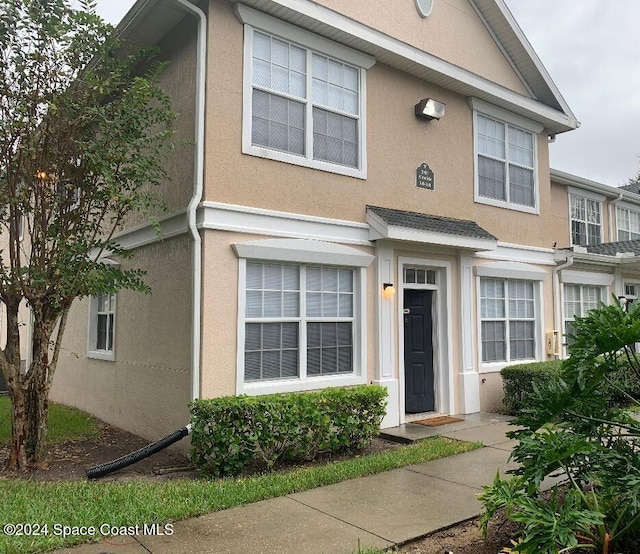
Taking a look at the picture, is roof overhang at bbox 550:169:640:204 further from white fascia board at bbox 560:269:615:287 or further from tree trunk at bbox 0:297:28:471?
tree trunk at bbox 0:297:28:471

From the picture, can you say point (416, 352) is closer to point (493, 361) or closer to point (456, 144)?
point (493, 361)

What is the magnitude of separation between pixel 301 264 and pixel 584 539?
4.93 meters

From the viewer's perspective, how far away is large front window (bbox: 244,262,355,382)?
724 cm

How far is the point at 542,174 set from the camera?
1194cm

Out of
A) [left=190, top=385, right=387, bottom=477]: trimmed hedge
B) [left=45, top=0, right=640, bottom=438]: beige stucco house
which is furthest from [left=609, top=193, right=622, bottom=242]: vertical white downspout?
[left=190, top=385, right=387, bottom=477]: trimmed hedge

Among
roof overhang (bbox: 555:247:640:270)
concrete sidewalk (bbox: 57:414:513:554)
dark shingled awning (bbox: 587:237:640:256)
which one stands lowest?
concrete sidewalk (bbox: 57:414:513:554)

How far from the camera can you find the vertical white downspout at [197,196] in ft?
21.9

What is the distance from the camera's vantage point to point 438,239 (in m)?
8.82

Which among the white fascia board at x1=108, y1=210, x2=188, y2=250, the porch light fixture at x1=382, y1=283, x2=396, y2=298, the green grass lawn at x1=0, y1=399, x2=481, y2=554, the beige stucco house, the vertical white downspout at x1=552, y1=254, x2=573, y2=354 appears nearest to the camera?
the green grass lawn at x1=0, y1=399, x2=481, y2=554

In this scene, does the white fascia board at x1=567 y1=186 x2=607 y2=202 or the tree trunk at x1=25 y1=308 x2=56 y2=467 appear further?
the white fascia board at x1=567 y1=186 x2=607 y2=202

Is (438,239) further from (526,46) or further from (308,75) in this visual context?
(526,46)

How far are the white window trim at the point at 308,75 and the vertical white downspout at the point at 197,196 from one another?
0.57 m

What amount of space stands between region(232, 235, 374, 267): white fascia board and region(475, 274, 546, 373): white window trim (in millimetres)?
2967

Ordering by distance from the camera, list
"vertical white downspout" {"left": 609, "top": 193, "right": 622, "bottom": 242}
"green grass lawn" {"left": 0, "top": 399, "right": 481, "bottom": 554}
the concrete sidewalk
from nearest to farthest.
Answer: the concrete sidewalk, "green grass lawn" {"left": 0, "top": 399, "right": 481, "bottom": 554}, "vertical white downspout" {"left": 609, "top": 193, "right": 622, "bottom": 242}
